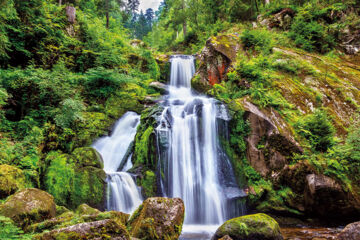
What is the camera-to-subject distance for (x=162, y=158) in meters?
7.84

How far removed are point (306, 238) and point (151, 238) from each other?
4.51 meters

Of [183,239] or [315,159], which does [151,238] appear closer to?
[183,239]

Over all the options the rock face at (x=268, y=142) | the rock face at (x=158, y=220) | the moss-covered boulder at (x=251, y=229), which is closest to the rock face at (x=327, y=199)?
the rock face at (x=268, y=142)

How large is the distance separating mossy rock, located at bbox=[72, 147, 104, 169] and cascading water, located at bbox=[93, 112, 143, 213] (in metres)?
0.56

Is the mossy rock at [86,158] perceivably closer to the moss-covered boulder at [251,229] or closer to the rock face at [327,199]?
the moss-covered boulder at [251,229]

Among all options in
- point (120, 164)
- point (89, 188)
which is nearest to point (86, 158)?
point (89, 188)

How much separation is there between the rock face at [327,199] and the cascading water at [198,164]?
2269 millimetres

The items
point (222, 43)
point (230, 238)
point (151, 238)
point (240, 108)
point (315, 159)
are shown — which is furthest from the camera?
point (222, 43)

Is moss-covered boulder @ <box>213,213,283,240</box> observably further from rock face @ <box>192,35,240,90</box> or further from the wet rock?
the wet rock

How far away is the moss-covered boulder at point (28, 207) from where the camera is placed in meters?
3.64

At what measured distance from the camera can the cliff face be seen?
265 inches

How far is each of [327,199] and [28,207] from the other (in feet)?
27.3

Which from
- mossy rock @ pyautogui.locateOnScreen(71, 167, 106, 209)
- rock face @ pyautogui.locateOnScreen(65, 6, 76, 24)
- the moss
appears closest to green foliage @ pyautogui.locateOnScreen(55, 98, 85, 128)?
mossy rock @ pyautogui.locateOnScreen(71, 167, 106, 209)

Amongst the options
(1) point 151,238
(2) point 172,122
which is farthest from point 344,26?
(1) point 151,238
